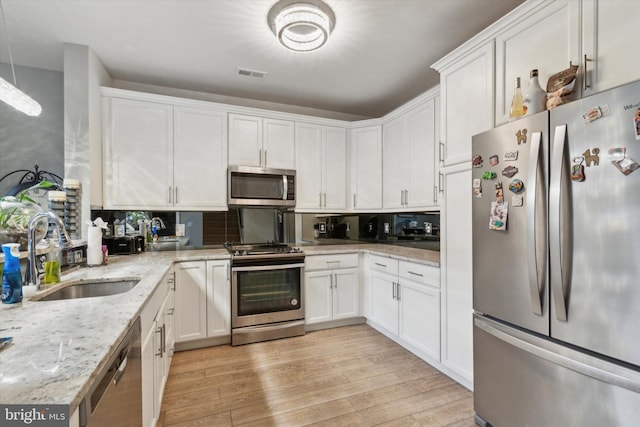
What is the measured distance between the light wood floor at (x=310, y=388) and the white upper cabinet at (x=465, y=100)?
165 centimetres

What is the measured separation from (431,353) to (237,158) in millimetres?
2605

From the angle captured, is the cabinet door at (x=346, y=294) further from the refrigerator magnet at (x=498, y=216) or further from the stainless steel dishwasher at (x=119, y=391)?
the stainless steel dishwasher at (x=119, y=391)

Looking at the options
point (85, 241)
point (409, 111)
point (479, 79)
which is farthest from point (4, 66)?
point (479, 79)

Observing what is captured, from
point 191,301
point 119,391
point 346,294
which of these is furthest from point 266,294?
point 119,391

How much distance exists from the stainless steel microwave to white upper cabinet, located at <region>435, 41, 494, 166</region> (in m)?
1.67

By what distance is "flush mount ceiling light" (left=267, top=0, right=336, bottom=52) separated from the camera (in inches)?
74.2

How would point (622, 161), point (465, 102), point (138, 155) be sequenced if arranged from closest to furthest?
point (622, 161), point (465, 102), point (138, 155)

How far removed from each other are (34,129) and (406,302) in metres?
3.74

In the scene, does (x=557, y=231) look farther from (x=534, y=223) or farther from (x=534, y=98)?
(x=534, y=98)

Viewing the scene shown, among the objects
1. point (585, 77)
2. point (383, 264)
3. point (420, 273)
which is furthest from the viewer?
point (383, 264)

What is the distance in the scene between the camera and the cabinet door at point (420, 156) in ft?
9.00

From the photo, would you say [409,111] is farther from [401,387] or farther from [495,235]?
[401,387]

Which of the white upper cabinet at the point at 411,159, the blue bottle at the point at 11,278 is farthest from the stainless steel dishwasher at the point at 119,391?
the white upper cabinet at the point at 411,159

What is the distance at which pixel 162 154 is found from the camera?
2.90 metres
